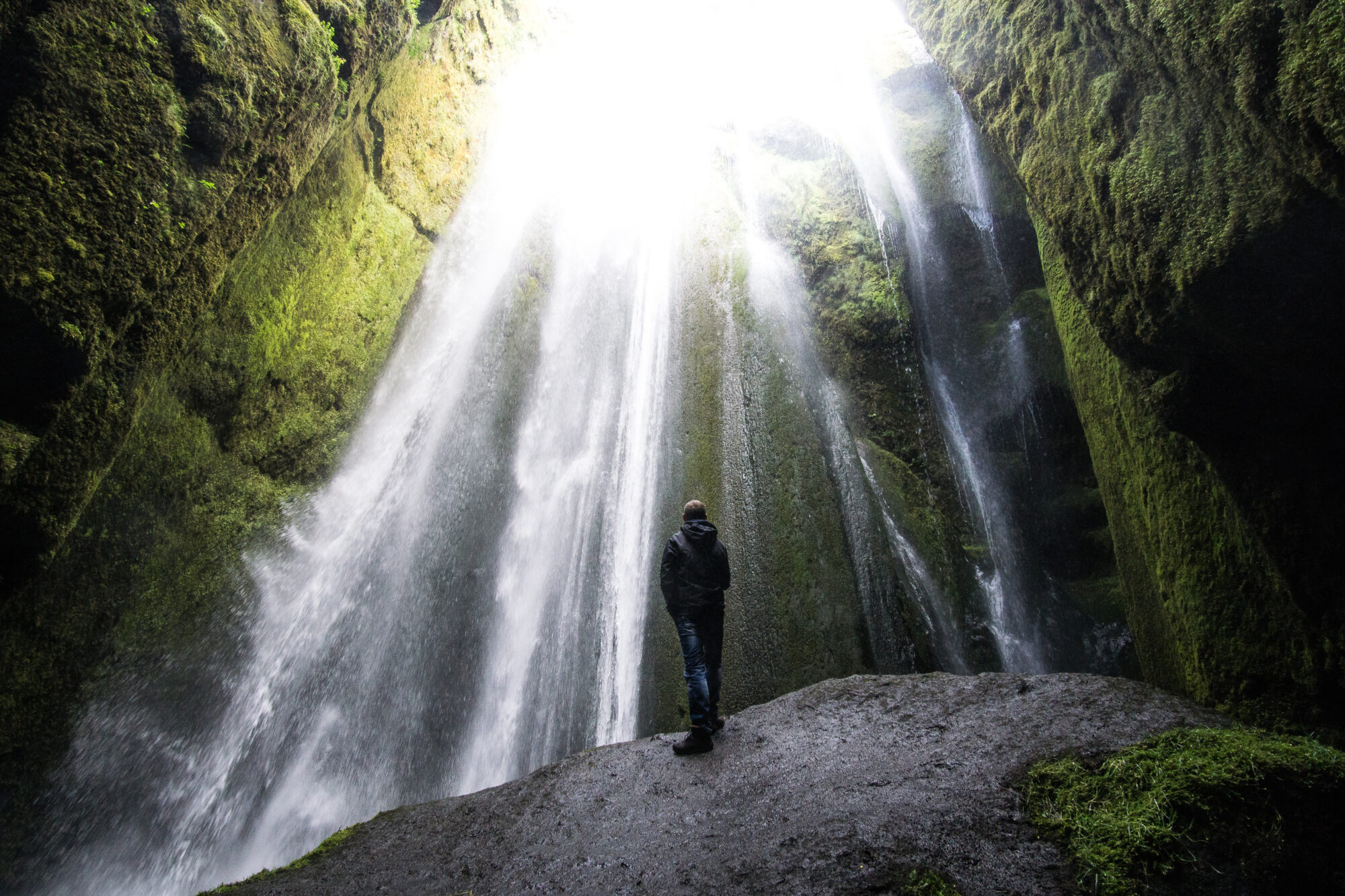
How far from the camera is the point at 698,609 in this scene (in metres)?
4.06

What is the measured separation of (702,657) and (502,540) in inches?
193

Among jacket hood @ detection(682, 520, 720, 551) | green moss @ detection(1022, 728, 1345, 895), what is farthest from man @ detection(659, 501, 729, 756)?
green moss @ detection(1022, 728, 1345, 895)

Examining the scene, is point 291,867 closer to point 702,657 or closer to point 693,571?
point 702,657

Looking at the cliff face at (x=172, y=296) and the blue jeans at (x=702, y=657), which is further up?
the cliff face at (x=172, y=296)

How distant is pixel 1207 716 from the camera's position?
3289mm

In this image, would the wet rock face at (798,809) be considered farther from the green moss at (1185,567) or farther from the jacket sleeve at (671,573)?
the jacket sleeve at (671,573)

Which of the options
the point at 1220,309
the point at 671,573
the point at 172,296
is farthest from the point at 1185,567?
the point at 172,296

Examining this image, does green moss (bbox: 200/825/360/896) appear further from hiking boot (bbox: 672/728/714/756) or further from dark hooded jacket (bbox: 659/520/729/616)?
dark hooded jacket (bbox: 659/520/729/616)

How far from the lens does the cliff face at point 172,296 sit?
3730 millimetres

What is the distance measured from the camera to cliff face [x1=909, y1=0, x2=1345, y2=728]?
272 cm

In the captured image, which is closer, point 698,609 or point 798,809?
point 798,809

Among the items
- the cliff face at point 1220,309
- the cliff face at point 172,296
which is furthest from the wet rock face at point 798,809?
the cliff face at point 172,296

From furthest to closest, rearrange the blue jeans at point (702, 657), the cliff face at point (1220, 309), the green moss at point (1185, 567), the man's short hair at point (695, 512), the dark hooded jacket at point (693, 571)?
the man's short hair at point (695, 512)
the dark hooded jacket at point (693, 571)
the blue jeans at point (702, 657)
the green moss at point (1185, 567)
the cliff face at point (1220, 309)

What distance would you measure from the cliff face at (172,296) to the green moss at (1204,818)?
19.5 feet
